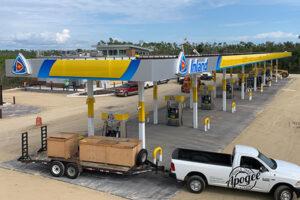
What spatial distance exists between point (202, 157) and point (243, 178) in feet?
5.83

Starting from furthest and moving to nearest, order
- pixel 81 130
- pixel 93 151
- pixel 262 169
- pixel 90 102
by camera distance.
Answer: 1. pixel 81 130
2. pixel 90 102
3. pixel 93 151
4. pixel 262 169

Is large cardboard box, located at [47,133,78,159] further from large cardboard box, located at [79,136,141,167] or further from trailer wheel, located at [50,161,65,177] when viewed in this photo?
large cardboard box, located at [79,136,141,167]

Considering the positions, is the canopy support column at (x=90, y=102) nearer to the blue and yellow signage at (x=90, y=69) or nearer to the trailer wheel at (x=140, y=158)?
the blue and yellow signage at (x=90, y=69)

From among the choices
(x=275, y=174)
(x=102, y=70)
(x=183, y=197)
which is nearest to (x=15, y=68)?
(x=102, y=70)

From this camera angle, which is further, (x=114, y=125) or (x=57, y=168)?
(x=114, y=125)

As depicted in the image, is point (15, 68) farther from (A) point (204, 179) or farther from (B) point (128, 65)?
(A) point (204, 179)

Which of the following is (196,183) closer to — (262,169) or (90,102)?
(262,169)

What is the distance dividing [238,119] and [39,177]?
1525 centimetres

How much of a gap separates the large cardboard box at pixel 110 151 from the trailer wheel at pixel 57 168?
0.84m

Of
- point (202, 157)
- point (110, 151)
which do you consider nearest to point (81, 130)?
point (110, 151)

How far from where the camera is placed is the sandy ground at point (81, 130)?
41.0 feet

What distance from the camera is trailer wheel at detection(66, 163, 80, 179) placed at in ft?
44.9

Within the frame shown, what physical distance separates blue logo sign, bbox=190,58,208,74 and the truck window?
543 centimetres

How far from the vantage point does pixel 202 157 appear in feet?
43.5
